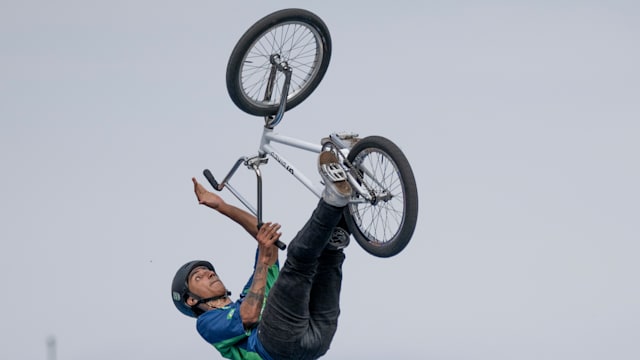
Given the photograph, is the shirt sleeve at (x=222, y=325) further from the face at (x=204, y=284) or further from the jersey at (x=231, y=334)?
the face at (x=204, y=284)

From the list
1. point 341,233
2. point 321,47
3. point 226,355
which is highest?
point 321,47

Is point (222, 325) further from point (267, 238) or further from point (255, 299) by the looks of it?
point (267, 238)

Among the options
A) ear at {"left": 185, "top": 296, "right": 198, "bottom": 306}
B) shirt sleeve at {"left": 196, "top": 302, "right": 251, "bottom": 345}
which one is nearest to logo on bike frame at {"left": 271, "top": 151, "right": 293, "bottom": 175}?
shirt sleeve at {"left": 196, "top": 302, "right": 251, "bottom": 345}

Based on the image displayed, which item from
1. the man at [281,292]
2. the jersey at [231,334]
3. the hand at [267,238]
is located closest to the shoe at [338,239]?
the man at [281,292]

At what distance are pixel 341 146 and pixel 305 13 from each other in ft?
3.68

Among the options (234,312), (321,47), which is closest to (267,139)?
(321,47)

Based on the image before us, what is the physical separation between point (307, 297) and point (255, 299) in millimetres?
448

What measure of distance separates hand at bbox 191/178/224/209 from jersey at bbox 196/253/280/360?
0.72 m

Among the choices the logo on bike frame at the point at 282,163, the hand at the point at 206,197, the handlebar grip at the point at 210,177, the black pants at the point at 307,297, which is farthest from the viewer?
the handlebar grip at the point at 210,177

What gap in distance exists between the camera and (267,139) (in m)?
7.57

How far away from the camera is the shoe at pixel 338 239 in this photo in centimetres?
681

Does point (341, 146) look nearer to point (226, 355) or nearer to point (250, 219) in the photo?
point (250, 219)

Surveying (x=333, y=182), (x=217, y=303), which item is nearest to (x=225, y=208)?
(x=217, y=303)

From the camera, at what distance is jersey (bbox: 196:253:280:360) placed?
22.5ft
